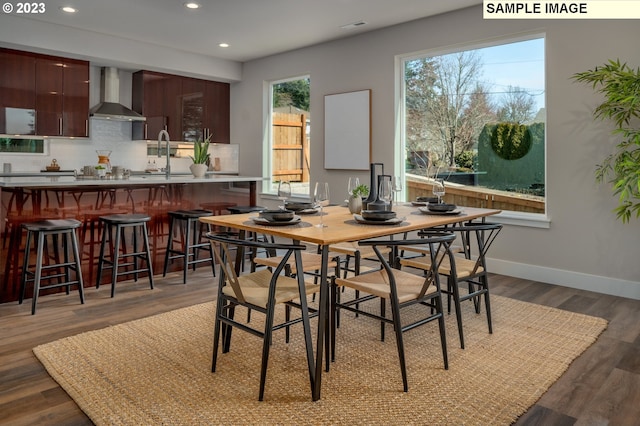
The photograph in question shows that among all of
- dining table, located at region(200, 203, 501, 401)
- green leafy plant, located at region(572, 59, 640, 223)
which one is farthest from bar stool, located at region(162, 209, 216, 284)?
green leafy plant, located at region(572, 59, 640, 223)

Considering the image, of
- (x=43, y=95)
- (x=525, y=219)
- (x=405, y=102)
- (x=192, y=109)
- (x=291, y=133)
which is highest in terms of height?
(x=192, y=109)

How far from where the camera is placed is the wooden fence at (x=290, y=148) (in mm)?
6879

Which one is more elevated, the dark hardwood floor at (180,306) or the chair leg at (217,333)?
the chair leg at (217,333)

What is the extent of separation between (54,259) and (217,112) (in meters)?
4.10

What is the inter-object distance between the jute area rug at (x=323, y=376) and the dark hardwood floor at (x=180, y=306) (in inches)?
3.0

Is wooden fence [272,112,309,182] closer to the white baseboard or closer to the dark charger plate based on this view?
the white baseboard

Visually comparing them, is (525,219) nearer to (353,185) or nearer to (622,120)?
(622,120)

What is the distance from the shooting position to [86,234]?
13.9ft

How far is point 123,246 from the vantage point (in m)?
4.45

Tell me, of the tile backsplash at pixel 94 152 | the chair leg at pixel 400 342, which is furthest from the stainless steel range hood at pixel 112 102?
the chair leg at pixel 400 342

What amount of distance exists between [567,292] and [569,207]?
0.76m

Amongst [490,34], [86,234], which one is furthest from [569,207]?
[86,234]

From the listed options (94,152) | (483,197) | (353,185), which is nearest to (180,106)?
(94,152)

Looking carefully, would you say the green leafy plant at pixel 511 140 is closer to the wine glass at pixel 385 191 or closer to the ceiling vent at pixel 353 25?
the ceiling vent at pixel 353 25
